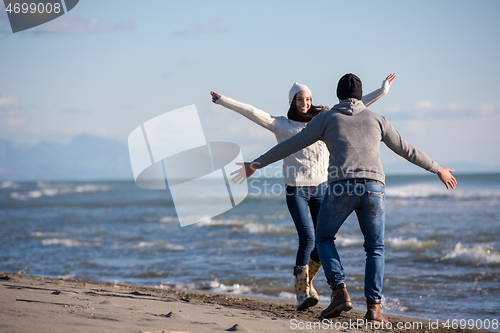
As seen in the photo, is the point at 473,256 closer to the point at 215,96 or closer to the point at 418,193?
the point at 215,96

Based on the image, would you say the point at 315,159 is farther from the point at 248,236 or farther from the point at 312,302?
the point at 248,236

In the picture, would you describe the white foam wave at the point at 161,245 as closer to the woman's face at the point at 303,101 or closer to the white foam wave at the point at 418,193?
the woman's face at the point at 303,101

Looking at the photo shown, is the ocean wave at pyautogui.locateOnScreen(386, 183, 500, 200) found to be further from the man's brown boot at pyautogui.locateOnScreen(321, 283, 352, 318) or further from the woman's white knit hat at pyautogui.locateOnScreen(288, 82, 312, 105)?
the man's brown boot at pyautogui.locateOnScreen(321, 283, 352, 318)

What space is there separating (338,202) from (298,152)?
2.68 ft

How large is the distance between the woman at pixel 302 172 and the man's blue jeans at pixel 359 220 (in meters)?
0.53

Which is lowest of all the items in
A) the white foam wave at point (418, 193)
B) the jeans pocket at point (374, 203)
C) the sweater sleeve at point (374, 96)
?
the white foam wave at point (418, 193)

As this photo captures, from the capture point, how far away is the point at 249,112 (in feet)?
12.2

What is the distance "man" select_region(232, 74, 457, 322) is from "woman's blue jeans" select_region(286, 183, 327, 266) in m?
0.45

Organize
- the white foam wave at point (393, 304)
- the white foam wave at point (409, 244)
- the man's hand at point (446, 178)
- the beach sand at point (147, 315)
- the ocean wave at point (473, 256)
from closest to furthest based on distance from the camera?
the beach sand at point (147, 315), the man's hand at point (446, 178), the white foam wave at point (393, 304), the ocean wave at point (473, 256), the white foam wave at point (409, 244)

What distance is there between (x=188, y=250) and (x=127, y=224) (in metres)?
7.10

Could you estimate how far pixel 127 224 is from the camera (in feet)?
50.2

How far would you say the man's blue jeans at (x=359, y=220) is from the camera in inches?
117

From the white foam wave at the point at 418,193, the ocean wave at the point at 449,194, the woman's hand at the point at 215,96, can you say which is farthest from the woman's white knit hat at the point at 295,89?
the white foam wave at the point at 418,193

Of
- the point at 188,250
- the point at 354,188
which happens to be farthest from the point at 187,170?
the point at 188,250
